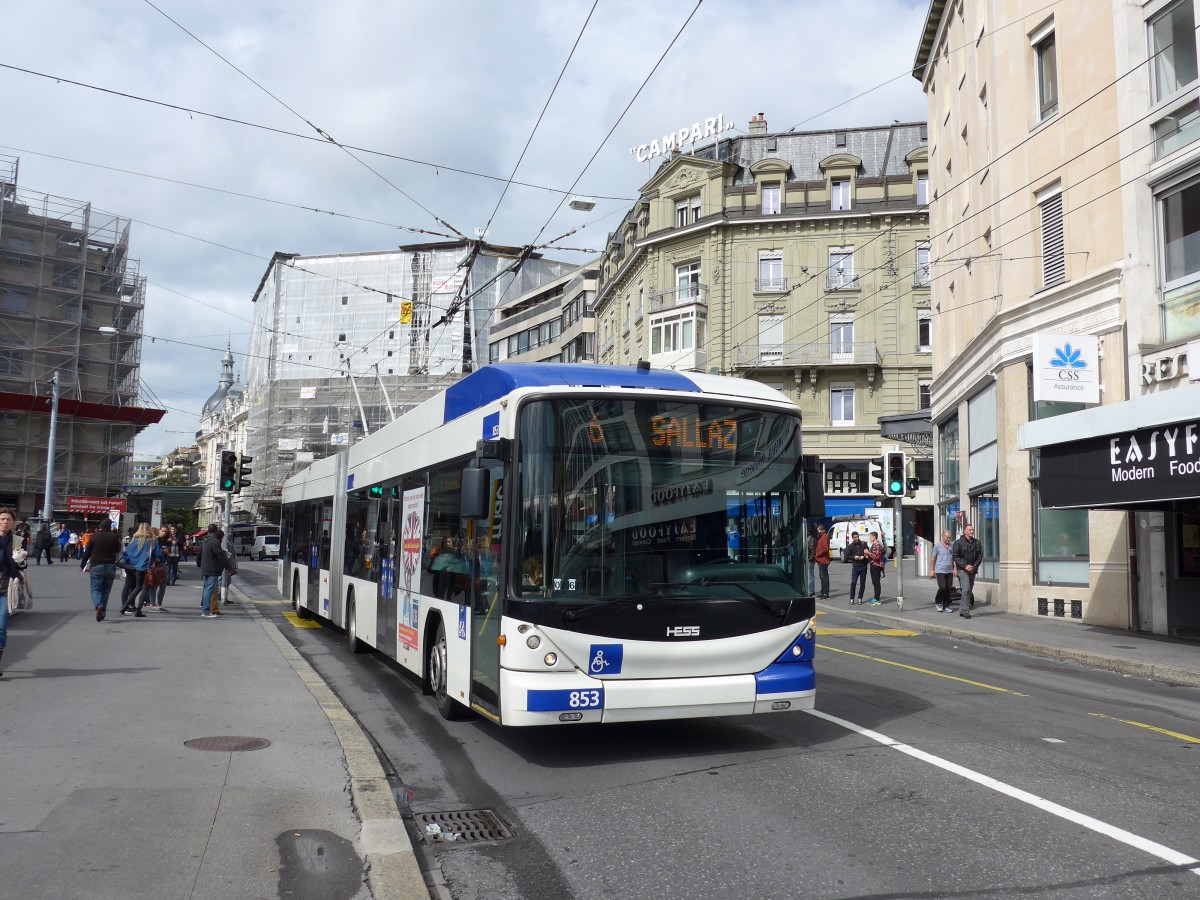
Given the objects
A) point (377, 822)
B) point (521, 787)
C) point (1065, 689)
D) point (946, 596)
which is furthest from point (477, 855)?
point (946, 596)

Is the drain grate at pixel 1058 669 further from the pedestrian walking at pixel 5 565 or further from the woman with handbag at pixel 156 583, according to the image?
the woman with handbag at pixel 156 583

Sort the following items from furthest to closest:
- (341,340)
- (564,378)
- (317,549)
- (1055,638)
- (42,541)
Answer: (341,340)
(42,541)
(317,549)
(1055,638)
(564,378)

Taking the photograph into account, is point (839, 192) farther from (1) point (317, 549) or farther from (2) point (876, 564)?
(1) point (317, 549)

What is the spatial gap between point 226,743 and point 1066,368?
15.9 meters

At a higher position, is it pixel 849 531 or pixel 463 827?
pixel 849 531

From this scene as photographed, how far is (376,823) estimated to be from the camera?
18.4 ft

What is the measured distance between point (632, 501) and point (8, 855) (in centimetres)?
411

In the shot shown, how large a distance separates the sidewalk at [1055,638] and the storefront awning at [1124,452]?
209 cm

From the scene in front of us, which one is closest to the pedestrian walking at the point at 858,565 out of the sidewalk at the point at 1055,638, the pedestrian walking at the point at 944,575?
the sidewalk at the point at 1055,638

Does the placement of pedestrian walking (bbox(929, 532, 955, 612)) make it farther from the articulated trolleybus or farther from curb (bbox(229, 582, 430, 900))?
curb (bbox(229, 582, 430, 900))

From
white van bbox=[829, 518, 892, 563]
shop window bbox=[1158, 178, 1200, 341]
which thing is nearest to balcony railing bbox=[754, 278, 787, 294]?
white van bbox=[829, 518, 892, 563]

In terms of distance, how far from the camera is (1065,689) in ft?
38.6

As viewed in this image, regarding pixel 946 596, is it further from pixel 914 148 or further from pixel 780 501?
pixel 914 148

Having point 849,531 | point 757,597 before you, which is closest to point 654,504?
point 757,597
